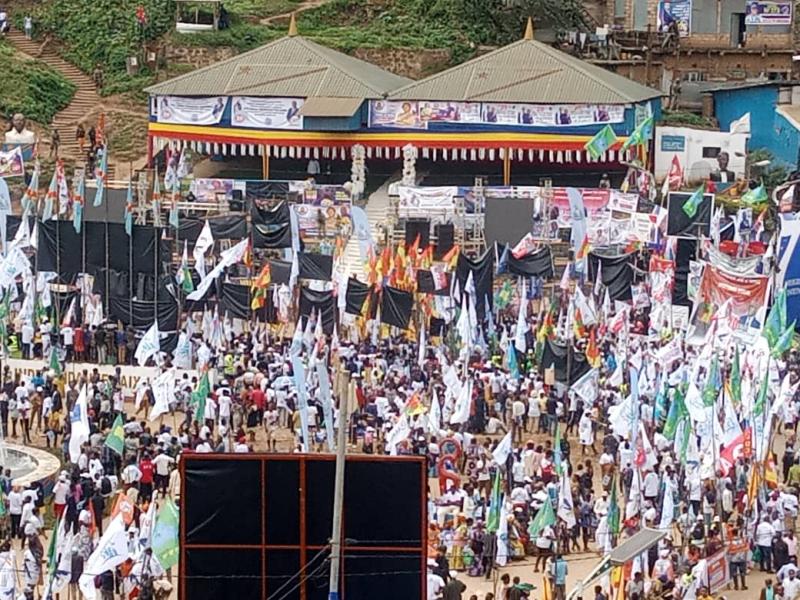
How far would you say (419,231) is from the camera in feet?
158

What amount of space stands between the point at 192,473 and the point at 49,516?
962 cm

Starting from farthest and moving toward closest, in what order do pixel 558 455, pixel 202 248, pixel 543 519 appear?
pixel 202 248, pixel 558 455, pixel 543 519

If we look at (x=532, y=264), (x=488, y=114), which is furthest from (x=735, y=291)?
(x=488, y=114)

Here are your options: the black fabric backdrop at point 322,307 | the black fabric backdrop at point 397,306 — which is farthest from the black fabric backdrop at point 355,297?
the black fabric backdrop at point 397,306

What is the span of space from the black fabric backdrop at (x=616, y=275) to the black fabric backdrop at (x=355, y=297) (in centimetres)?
470

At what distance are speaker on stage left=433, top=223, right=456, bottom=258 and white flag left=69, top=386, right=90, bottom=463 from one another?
15.7 m

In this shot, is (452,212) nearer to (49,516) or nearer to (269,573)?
(49,516)

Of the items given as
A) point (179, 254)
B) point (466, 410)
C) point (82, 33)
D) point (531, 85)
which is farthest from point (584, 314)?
point (82, 33)

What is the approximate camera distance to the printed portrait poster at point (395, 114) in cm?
5497

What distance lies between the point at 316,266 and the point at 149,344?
4.75 meters

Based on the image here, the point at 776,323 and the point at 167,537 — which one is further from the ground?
the point at 776,323

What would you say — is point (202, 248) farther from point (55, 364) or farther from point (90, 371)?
point (55, 364)

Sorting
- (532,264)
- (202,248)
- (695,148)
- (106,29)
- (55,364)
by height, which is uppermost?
(106,29)

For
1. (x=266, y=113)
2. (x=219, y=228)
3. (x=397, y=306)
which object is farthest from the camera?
(x=266, y=113)
